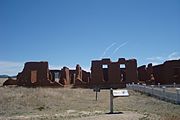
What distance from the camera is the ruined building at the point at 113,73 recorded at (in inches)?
2055

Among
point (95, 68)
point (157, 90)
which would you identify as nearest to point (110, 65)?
point (95, 68)

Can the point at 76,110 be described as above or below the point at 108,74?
below

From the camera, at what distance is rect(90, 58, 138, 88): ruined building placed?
→ 52188 mm

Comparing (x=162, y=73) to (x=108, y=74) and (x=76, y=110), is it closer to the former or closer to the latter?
(x=108, y=74)

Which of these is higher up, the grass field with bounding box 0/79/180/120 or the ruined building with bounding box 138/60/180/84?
the ruined building with bounding box 138/60/180/84

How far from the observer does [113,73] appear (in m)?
52.6

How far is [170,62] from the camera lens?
52.2 m

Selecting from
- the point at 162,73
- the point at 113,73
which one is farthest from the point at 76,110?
the point at 162,73

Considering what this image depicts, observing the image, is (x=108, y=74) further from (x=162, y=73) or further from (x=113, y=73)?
(x=162, y=73)

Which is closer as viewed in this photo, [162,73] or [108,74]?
[108,74]

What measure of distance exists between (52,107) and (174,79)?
35.5 meters

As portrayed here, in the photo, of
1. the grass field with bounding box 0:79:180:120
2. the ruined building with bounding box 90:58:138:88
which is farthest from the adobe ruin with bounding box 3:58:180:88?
the grass field with bounding box 0:79:180:120

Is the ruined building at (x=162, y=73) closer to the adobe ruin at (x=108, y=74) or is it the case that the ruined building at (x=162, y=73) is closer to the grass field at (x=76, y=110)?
the adobe ruin at (x=108, y=74)

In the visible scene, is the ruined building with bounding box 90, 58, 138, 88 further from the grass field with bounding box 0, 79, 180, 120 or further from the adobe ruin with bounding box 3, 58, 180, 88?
the grass field with bounding box 0, 79, 180, 120
